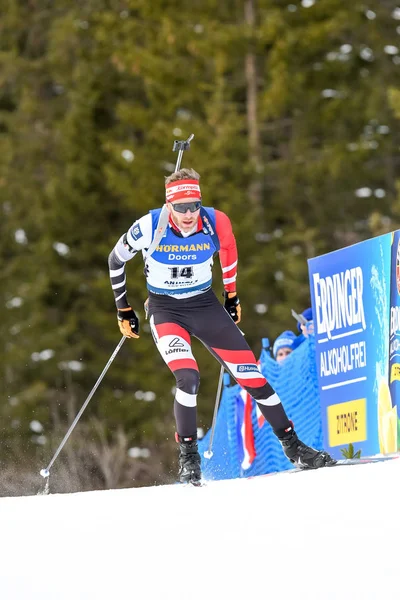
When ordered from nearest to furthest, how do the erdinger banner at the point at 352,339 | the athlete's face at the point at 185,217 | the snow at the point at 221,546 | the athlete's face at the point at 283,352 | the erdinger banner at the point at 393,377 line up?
the snow at the point at 221,546, the athlete's face at the point at 185,217, the erdinger banner at the point at 393,377, the erdinger banner at the point at 352,339, the athlete's face at the point at 283,352

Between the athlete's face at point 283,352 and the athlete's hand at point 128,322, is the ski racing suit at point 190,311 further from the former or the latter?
the athlete's face at point 283,352

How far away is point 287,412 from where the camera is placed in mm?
10508

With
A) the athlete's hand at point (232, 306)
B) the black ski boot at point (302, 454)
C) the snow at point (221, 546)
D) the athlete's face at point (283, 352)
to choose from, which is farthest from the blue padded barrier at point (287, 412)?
the snow at point (221, 546)

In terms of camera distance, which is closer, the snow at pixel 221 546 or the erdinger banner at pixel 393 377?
the snow at pixel 221 546

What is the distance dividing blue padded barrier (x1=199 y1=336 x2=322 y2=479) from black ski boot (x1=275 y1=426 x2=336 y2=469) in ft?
6.03

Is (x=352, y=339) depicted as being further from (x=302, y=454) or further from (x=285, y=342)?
(x=285, y=342)

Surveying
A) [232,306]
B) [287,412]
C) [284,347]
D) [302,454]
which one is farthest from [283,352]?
[302,454]

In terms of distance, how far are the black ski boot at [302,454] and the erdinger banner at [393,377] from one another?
487 mm

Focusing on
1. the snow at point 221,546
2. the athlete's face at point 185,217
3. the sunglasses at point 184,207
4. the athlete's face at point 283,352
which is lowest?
the snow at point 221,546

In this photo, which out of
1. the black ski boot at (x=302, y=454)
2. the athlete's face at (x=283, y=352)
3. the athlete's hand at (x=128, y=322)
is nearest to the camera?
the black ski boot at (x=302, y=454)

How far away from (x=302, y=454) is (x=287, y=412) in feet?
9.32

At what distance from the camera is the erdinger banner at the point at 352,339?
324 inches

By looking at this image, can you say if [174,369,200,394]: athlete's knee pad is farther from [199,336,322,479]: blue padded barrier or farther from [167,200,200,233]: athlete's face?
[199,336,322,479]: blue padded barrier

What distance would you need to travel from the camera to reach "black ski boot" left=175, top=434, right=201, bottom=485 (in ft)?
24.8
